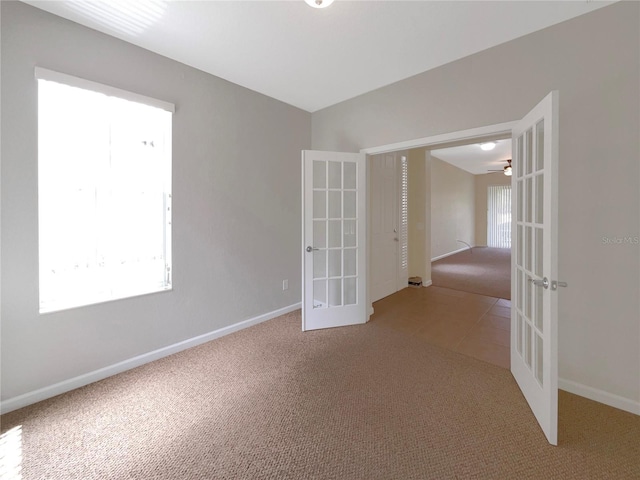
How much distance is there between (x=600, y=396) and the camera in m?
1.92

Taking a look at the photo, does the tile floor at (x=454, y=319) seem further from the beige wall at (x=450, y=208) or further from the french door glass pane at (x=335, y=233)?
the beige wall at (x=450, y=208)

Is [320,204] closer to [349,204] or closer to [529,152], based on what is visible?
[349,204]

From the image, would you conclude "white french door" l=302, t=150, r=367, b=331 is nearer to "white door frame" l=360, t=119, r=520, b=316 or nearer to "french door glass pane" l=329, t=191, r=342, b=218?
"french door glass pane" l=329, t=191, r=342, b=218

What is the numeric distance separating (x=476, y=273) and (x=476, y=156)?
3.31 meters

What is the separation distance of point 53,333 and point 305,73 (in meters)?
3.09

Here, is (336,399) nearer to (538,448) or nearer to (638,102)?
(538,448)

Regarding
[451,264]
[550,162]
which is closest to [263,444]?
[550,162]

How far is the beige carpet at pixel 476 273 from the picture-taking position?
4.71m

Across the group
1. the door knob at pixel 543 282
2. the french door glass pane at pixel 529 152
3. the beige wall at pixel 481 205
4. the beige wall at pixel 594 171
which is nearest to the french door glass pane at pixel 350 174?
the beige wall at pixel 594 171

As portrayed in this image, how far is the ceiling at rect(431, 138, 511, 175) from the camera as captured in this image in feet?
20.3

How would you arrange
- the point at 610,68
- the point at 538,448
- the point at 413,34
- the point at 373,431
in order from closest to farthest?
the point at 538,448, the point at 373,431, the point at 610,68, the point at 413,34

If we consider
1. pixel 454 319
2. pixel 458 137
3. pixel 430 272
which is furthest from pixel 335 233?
pixel 430 272

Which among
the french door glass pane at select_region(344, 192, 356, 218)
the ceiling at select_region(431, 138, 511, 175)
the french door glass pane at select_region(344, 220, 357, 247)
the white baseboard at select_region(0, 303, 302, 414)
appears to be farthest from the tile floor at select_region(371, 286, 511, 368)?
the ceiling at select_region(431, 138, 511, 175)

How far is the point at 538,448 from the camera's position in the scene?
59.8 inches
